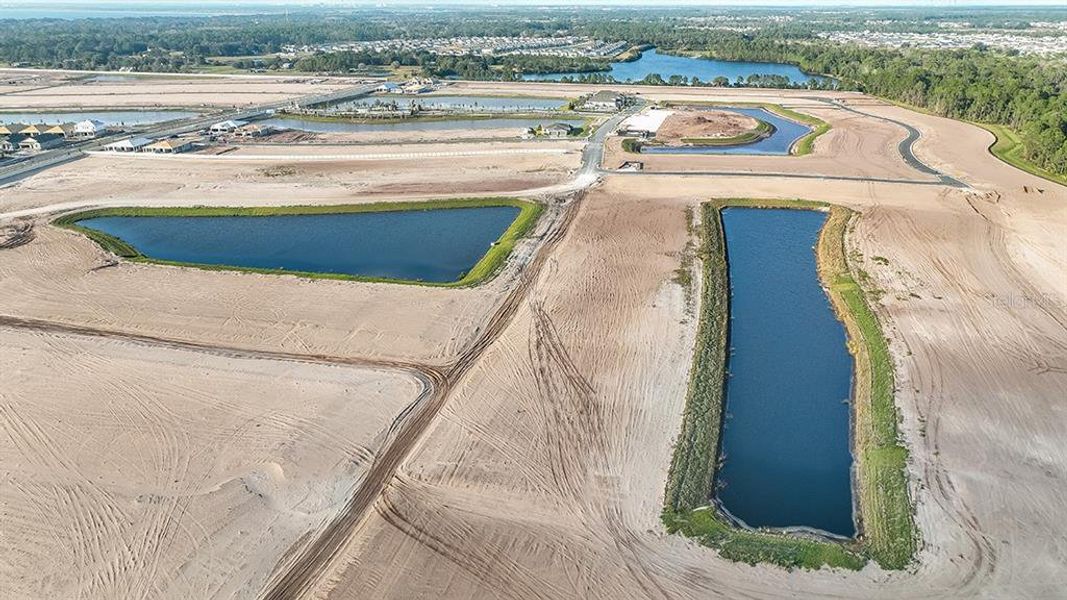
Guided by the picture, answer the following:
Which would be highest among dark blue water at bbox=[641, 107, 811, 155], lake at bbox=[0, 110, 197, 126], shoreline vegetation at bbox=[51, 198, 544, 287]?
lake at bbox=[0, 110, 197, 126]

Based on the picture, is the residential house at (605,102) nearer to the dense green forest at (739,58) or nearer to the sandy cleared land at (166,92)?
the dense green forest at (739,58)

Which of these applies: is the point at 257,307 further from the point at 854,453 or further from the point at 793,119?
the point at 793,119

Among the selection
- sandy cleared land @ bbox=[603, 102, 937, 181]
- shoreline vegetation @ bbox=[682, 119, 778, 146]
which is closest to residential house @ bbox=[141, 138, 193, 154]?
sandy cleared land @ bbox=[603, 102, 937, 181]

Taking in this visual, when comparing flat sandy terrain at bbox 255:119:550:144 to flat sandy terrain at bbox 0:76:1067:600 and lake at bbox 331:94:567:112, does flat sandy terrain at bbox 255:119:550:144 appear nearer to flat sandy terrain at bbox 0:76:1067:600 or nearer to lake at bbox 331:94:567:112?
lake at bbox 331:94:567:112

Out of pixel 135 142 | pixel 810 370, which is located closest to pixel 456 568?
pixel 810 370

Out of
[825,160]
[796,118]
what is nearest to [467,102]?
[796,118]

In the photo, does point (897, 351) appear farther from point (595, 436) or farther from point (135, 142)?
point (135, 142)

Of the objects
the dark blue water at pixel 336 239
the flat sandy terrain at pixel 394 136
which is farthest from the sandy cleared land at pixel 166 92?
the dark blue water at pixel 336 239
